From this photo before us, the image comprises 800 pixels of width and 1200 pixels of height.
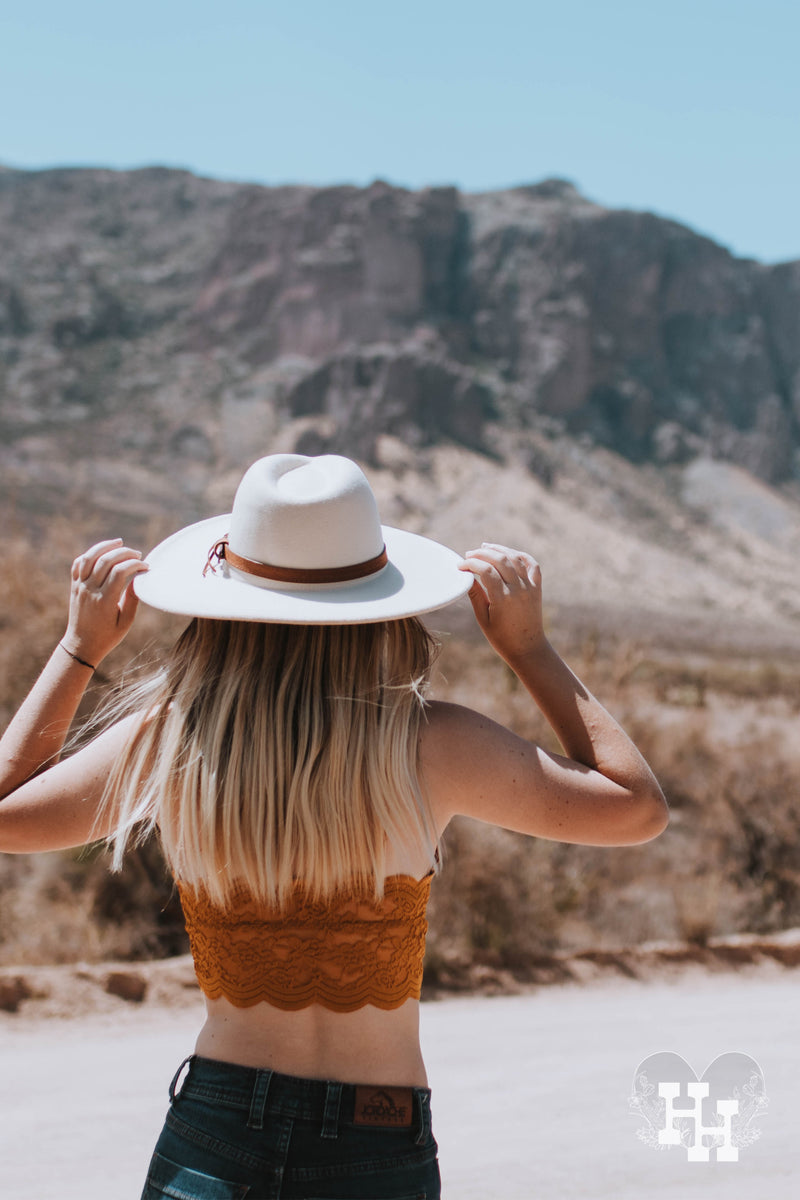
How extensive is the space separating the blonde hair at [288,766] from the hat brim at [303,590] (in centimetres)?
5

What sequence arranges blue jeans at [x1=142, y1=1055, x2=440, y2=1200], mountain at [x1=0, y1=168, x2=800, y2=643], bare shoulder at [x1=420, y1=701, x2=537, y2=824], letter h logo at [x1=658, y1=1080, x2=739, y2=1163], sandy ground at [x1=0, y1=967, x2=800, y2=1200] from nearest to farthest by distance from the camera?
blue jeans at [x1=142, y1=1055, x2=440, y2=1200] < bare shoulder at [x1=420, y1=701, x2=537, y2=824] < sandy ground at [x1=0, y1=967, x2=800, y2=1200] < letter h logo at [x1=658, y1=1080, x2=739, y2=1163] < mountain at [x1=0, y1=168, x2=800, y2=643]

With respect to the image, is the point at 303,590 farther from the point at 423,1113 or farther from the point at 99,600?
the point at 423,1113

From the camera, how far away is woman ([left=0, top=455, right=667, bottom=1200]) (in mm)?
1424

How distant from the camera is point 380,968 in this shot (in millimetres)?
1481

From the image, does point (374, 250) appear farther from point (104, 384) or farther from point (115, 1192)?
point (115, 1192)

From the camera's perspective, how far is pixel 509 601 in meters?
1.62

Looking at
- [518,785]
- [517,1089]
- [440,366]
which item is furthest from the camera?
[440,366]

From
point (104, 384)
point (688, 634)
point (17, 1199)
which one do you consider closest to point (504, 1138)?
point (17, 1199)

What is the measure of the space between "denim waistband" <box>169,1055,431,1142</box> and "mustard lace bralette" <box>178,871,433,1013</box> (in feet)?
0.31

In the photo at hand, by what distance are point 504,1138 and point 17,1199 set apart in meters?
1.97

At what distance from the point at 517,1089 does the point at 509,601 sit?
435 centimetres

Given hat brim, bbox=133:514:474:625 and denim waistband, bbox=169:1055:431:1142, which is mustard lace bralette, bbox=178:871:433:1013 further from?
hat brim, bbox=133:514:474:625

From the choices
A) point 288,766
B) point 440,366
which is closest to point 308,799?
point 288,766

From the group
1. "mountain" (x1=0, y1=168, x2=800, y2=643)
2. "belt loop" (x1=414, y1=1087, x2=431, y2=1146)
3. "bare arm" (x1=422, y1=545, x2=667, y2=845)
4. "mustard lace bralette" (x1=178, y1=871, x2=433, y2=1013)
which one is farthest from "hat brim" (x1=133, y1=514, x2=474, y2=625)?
"mountain" (x1=0, y1=168, x2=800, y2=643)
